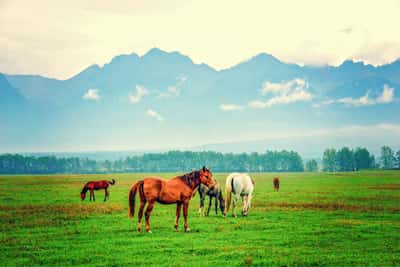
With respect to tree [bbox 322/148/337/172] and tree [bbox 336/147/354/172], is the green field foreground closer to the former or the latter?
tree [bbox 336/147/354/172]

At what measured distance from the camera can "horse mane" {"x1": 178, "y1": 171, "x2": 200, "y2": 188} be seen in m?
19.4

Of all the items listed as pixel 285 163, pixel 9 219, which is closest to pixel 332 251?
pixel 9 219

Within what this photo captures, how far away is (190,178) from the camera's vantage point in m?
19.6

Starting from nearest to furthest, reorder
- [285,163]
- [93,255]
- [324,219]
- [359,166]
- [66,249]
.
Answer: [93,255]
[66,249]
[324,219]
[359,166]
[285,163]

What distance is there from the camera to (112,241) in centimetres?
1692

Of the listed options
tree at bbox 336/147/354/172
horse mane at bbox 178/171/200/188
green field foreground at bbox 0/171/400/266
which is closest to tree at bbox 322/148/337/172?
tree at bbox 336/147/354/172

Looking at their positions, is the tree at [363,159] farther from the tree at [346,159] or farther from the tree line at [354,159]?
the tree at [346,159]

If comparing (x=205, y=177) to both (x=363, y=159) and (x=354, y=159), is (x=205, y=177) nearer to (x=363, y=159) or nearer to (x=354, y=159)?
(x=363, y=159)

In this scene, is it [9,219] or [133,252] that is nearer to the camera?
[133,252]

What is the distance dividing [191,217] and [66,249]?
31.6 feet

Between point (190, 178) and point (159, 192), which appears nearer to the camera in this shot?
point (159, 192)

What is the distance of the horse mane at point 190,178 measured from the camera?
63.7 feet

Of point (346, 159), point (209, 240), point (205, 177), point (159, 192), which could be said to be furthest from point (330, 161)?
point (209, 240)

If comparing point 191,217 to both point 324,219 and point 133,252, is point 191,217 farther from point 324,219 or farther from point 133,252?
point 133,252
